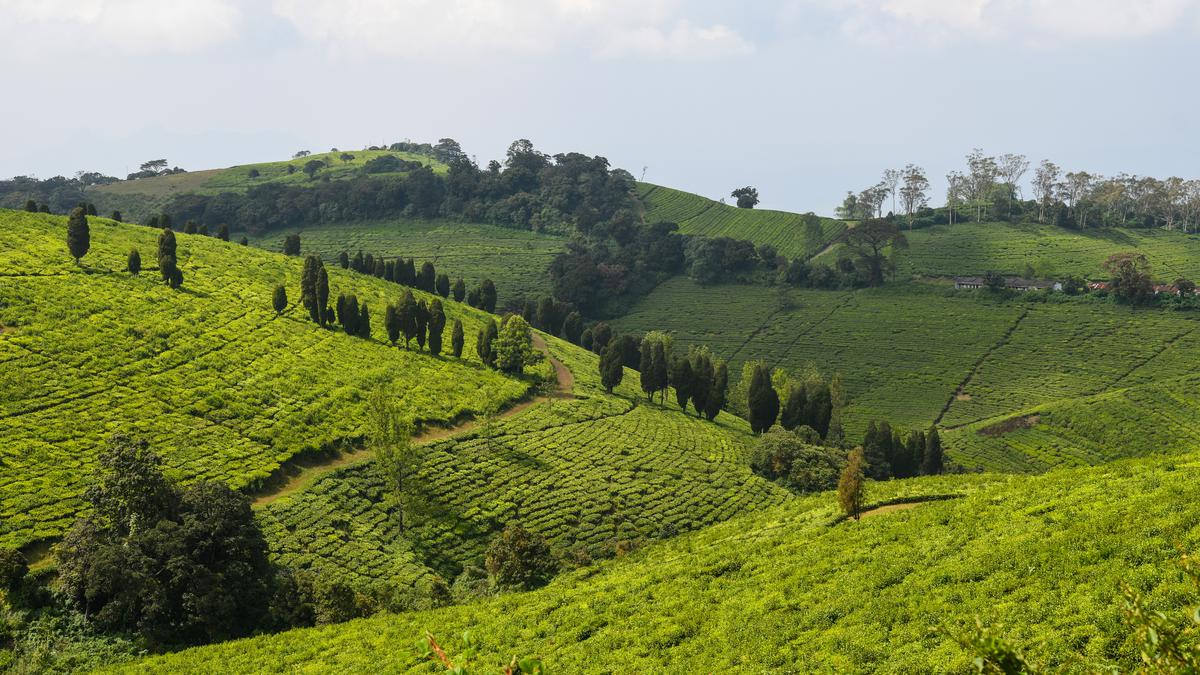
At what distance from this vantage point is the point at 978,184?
644ft

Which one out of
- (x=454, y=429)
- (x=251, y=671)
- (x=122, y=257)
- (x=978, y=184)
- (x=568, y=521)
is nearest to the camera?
(x=251, y=671)

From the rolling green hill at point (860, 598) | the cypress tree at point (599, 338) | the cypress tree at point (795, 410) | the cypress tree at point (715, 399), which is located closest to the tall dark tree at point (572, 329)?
the cypress tree at point (599, 338)

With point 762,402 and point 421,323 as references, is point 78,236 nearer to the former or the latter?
point 421,323

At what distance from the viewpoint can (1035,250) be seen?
491ft

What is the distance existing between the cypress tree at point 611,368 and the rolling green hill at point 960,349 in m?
30.2

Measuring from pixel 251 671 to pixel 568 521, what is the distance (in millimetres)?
27727

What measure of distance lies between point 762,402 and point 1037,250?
96674 mm

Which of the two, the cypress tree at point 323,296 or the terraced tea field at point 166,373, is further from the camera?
the cypress tree at point 323,296

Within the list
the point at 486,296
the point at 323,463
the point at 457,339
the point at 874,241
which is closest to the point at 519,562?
the point at 323,463

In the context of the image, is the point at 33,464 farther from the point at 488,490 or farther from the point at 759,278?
the point at 759,278

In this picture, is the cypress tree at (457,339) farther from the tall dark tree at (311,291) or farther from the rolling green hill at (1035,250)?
the rolling green hill at (1035,250)

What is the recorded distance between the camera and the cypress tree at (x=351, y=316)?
8262 cm

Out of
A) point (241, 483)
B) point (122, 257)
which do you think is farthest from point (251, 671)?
point (122, 257)

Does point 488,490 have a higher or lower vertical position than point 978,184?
lower
